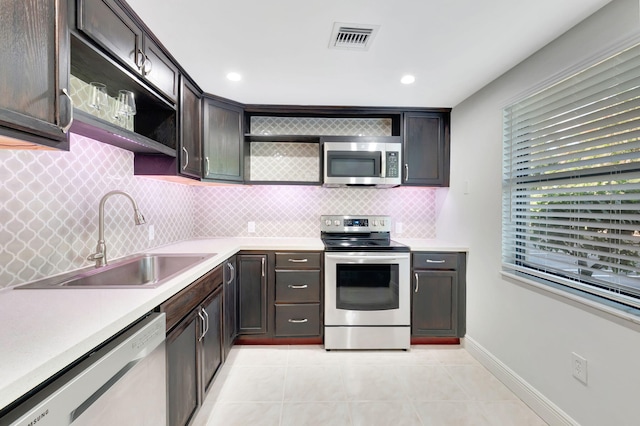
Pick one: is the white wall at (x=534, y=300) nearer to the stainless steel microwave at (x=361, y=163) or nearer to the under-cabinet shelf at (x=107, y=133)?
the stainless steel microwave at (x=361, y=163)

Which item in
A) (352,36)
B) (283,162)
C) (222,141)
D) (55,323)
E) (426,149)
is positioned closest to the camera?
(55,323)

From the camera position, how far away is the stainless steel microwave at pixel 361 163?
2.74m

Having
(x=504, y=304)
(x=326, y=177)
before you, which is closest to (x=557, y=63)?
(x=504, y=304)

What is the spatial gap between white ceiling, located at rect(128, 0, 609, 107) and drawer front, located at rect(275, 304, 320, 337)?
194cm

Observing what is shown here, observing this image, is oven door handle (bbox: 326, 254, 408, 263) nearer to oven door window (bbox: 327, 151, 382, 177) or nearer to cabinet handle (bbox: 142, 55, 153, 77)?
oven door window (bbox: 327, 151, 382, 177)

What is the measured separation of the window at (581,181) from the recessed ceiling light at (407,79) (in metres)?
0.72

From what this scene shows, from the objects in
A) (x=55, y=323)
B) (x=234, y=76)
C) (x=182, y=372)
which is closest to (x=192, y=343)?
(x=182, y=372)

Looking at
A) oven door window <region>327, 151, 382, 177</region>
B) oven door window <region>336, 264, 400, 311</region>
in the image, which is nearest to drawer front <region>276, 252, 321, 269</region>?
oven door window <region>336, 264, 400, 311</region>

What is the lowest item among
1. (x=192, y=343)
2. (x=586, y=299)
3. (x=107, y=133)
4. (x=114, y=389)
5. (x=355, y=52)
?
(x=192, y=343)

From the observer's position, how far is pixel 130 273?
175 cm

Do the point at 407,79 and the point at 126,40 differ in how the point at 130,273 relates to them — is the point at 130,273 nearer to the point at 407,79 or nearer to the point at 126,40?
the point at 126,40

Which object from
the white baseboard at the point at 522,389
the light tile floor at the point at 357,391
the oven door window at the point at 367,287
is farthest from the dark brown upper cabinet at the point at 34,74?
the white baseboard at the point at 522,389

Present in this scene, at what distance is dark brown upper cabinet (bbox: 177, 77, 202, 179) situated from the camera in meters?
2.07

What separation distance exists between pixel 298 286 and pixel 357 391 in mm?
940
